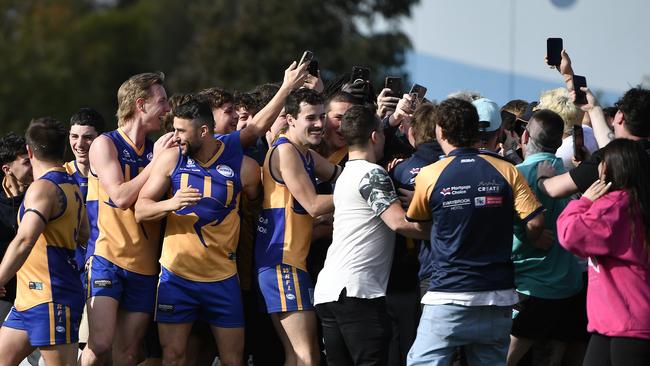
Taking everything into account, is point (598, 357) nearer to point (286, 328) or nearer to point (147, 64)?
point (286, 328)

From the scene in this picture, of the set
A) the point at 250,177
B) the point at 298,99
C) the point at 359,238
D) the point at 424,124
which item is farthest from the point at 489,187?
the point at 250,177

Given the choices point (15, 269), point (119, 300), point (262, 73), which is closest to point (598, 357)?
point (119, 300)

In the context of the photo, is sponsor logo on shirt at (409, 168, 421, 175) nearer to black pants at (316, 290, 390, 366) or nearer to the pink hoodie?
black pants at (316, 290, 390, 366)

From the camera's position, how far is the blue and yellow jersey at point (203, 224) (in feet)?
24.7

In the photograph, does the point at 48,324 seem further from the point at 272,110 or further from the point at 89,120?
the point at 272,110

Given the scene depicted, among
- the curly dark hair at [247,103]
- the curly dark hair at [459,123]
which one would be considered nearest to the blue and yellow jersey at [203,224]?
the curly dark hair at [247,103]

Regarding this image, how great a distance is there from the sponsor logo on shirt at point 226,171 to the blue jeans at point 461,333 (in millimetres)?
1675

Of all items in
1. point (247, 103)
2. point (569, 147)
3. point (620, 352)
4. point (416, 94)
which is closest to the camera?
point (620, 352)

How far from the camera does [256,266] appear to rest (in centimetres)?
775

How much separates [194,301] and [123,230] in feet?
2.37

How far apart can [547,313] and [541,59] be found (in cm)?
513

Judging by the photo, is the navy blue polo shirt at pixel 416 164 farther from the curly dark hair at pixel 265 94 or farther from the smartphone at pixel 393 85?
the curly dark hair at pixel 265 94

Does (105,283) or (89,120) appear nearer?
(105,283)

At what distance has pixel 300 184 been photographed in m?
7.54
